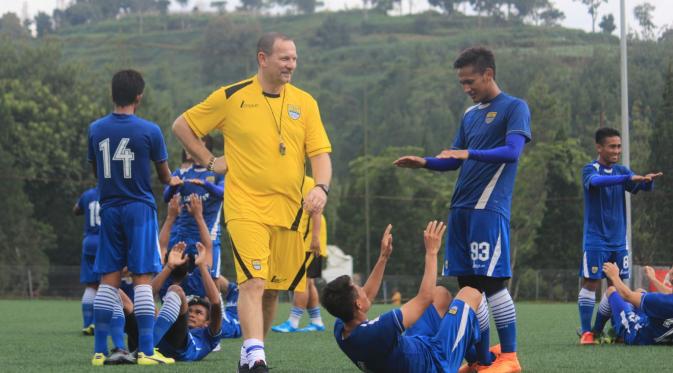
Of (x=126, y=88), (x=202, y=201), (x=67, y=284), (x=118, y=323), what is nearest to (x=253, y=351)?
(x=118, y=323)

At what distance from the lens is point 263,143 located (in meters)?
7.92

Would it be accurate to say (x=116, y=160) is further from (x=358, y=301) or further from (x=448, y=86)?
(x=448, y=86)

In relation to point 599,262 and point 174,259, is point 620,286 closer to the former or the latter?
point 599,262

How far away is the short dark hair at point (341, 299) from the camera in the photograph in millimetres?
6551

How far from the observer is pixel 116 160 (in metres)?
8.77

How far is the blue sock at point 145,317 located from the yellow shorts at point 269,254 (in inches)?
47.8

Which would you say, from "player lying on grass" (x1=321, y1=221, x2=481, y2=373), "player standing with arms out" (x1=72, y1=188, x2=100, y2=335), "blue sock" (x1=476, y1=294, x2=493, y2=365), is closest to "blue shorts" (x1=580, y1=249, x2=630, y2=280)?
"blue sock" (x1=476, y1=294, x2=493, y2=365)

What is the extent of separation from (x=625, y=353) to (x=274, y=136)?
12.2 feet

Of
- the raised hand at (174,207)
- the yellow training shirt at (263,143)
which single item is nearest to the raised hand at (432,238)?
the yellow training shirt at (263,143)

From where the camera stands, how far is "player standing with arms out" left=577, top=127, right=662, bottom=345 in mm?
11516

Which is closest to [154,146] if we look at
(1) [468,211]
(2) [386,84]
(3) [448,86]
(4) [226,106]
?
(4) [226,106]

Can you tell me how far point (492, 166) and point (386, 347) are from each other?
76.5 inches

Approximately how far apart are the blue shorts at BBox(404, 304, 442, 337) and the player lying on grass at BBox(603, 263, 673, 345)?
4.09 metres

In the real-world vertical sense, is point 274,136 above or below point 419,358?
above
